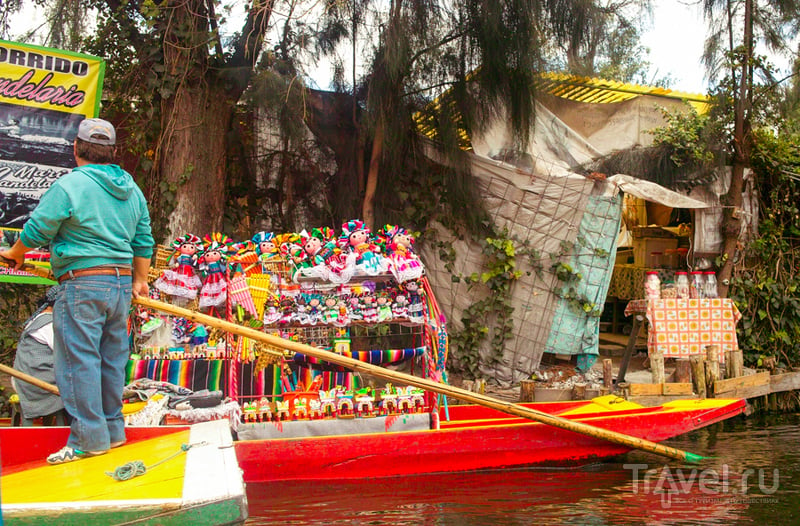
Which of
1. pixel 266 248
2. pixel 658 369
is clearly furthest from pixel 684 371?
pixel 266 248

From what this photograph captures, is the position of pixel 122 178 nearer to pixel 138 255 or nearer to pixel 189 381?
pixel 138 255

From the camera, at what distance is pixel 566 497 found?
17.0 feet

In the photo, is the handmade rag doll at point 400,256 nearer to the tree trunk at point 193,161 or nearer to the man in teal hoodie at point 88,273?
the tree trunk at point 193,161

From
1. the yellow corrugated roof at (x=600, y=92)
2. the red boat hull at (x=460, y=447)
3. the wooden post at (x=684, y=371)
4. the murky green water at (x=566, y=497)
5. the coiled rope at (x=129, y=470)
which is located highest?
the yellow corrugated roof at (x=600, y=92)

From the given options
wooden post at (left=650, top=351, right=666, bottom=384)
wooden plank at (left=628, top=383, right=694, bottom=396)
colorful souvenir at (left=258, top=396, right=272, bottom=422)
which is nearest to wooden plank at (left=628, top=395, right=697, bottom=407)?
wooden plank at (left=628, top=383, right=694, bottom=396)

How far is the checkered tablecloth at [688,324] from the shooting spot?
763 centimetres

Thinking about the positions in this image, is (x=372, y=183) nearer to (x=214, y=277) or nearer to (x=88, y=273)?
(x=214, y=277)

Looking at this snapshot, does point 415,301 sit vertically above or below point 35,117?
below

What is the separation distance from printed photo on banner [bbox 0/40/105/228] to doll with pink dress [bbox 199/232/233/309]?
1.48m

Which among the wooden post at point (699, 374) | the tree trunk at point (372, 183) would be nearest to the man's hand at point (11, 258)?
the tree trunk at point (372, 183)

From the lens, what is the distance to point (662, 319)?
7.64 meters

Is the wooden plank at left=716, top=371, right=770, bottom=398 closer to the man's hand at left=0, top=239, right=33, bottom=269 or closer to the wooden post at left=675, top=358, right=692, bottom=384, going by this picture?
the wooden post at left=675, top=358, right=692, bottom=384

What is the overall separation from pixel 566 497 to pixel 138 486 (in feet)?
11.0

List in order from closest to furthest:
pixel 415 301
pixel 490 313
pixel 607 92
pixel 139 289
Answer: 1. pixel 139 289
2. pixel 415 301
3. pixel 490 313
4. pixel 607 92
